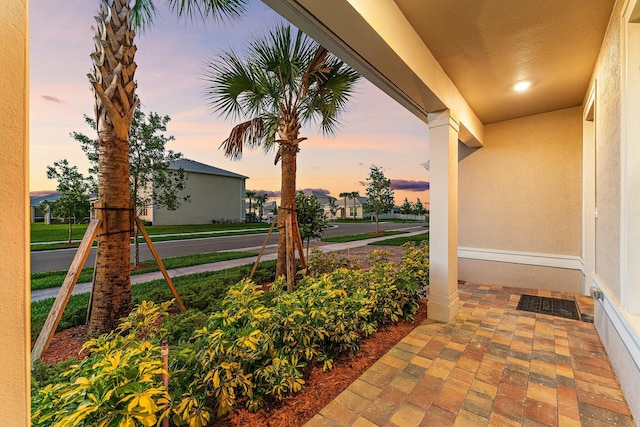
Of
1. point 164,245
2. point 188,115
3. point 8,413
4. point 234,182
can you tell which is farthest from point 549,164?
point 234,182

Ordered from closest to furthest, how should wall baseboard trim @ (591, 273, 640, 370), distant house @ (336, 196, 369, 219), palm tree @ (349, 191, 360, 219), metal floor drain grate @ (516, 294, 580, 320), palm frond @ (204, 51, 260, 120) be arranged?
wall baseboard trim @ (591, 273, 640, 370), metal floor drain grate @ (516, 294, 580, 320), palm frond @ (204, 51, 260, 120), palm tree @ (349, 191, 360, 219), distant house @ (336, 196, 369, 219)

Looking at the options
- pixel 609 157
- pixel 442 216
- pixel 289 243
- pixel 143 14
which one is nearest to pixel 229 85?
pixel 143 14

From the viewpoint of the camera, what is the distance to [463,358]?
2389mm

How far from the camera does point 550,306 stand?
143 inches

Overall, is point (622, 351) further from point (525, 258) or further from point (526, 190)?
point (526, 190)

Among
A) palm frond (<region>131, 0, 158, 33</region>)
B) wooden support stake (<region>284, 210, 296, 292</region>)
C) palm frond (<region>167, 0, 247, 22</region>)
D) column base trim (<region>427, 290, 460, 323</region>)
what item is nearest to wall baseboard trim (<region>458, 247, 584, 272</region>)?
column base trim (<region>427, 290, 460, 323</region>)

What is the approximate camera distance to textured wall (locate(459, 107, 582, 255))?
13.5 feet

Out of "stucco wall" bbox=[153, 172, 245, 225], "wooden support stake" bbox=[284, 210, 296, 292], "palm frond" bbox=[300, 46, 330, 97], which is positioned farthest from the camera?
"stucco wall" bbox=[153, 172, 245, 225]

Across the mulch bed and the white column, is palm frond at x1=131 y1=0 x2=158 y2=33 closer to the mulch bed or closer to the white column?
the mulch bed

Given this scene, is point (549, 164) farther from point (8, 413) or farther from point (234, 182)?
Result: point (234, 182)

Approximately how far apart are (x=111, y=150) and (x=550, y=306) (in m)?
5.69

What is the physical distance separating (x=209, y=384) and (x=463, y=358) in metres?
2.11

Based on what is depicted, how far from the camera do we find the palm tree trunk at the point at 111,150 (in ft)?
8.98

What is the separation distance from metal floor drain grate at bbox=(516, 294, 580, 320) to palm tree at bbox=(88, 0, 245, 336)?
193 inches
